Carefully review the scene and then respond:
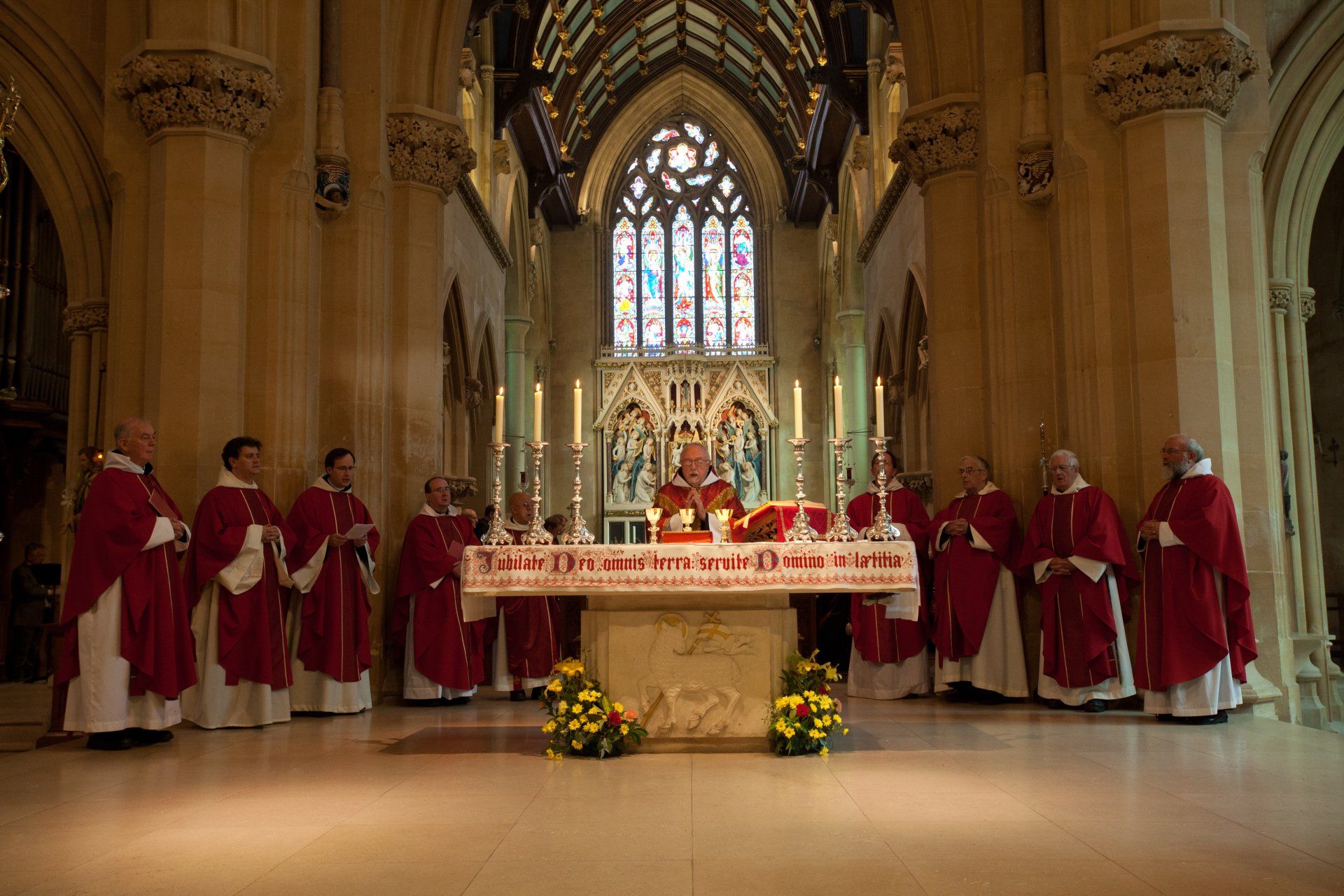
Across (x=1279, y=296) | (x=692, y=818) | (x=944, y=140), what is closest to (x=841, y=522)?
(x=692, y=818)

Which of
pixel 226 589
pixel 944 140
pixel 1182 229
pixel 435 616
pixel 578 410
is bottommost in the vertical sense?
pixel 435 616

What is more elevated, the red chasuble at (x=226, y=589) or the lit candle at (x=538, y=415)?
the lit candle at (x=538, y=415)

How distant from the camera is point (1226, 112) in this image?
859 centimetres

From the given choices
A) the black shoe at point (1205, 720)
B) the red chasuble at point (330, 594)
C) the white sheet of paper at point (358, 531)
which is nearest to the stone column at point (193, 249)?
the red chasuble at point (330, 594)

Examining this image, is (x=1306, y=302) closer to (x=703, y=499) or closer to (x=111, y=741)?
(x=703, y=499)

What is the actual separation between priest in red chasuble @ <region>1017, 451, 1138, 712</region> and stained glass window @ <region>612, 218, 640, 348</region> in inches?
758

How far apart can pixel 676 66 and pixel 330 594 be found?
21099 mm

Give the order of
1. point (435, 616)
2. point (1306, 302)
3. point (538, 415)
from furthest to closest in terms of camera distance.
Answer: point (1306, 302), point (435, 616), point (538, 415)

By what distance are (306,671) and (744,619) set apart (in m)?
3.71

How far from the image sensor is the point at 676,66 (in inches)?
1072

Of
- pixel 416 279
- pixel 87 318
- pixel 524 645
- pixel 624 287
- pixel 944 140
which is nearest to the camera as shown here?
pixel 524 645

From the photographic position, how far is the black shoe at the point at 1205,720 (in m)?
7.41

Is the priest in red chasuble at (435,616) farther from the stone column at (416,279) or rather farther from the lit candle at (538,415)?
the lit candle at (538,415)

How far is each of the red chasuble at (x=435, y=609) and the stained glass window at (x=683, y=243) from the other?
1832 centimetres
